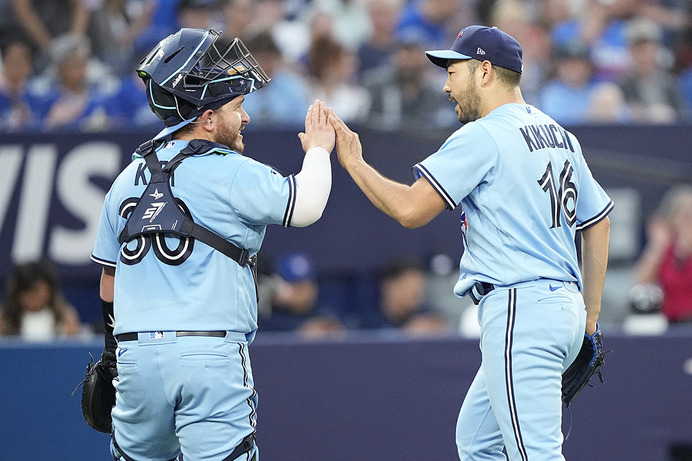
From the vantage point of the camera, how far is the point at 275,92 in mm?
8117

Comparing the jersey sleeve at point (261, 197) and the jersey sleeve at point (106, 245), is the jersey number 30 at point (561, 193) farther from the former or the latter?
the jersey sleeve at point (106, 245)

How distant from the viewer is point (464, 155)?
361 centimetres

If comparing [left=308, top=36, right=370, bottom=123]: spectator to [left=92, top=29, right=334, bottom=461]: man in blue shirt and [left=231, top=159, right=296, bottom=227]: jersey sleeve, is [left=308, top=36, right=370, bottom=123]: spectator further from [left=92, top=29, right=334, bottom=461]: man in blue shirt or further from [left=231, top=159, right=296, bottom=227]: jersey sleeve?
[left=231, top=159, right=296, bottom=227]: jersey sleeve


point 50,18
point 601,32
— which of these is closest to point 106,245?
point 50,18

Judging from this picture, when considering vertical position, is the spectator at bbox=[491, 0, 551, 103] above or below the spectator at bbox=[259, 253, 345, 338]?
above

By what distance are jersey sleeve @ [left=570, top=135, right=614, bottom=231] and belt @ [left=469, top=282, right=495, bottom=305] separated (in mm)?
573

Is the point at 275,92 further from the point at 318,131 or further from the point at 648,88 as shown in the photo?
the point at 318,131

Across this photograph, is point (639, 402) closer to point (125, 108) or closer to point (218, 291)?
point (218, 291)

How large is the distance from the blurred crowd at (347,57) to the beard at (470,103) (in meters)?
3.51

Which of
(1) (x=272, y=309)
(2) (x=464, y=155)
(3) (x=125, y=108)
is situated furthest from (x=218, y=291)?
(3) (x=125, y=108)

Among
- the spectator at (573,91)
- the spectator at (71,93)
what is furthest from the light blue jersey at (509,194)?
the spectator at (573,91)

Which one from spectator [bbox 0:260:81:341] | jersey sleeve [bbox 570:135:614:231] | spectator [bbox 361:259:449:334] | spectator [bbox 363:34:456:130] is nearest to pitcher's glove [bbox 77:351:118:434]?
jersey sleeve [bbox 570:135:614:231]

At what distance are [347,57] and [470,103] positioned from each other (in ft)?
15.8

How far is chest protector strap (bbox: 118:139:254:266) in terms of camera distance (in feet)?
10.9
